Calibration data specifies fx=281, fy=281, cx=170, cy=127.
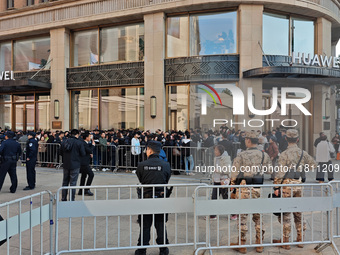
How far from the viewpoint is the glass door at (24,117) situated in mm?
21000

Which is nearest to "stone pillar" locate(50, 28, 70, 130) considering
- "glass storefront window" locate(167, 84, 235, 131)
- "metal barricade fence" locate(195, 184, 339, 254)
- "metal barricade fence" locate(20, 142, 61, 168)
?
"metal barricade fence" locate(20, 142, 61, 168)

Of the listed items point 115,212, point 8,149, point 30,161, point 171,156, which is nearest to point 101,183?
point 30,161

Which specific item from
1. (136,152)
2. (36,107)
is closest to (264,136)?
(136,152)

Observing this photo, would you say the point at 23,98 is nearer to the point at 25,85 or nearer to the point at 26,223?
the point at 25,85

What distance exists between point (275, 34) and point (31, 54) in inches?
680

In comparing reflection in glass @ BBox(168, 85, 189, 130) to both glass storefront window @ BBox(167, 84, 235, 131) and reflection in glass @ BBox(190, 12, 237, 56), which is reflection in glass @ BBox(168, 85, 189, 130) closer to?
reflection in glass @ BBox(190, 12, 237, 56)

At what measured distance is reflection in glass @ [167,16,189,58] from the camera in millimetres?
17188

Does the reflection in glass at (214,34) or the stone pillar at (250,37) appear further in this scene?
the reflection in glass at (214,34)

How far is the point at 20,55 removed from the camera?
71.0ft

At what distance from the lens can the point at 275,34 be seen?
1678 cm

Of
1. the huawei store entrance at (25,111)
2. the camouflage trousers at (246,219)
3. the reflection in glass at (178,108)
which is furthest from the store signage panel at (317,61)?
the huawei store entrance at (25,111)

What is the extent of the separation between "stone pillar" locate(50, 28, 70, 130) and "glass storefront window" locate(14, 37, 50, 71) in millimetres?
1201

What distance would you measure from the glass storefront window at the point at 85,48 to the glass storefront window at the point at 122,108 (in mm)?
2529

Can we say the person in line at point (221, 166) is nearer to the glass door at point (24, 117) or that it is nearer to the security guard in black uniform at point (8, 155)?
the security guard in black uniform at point (8, 155)
